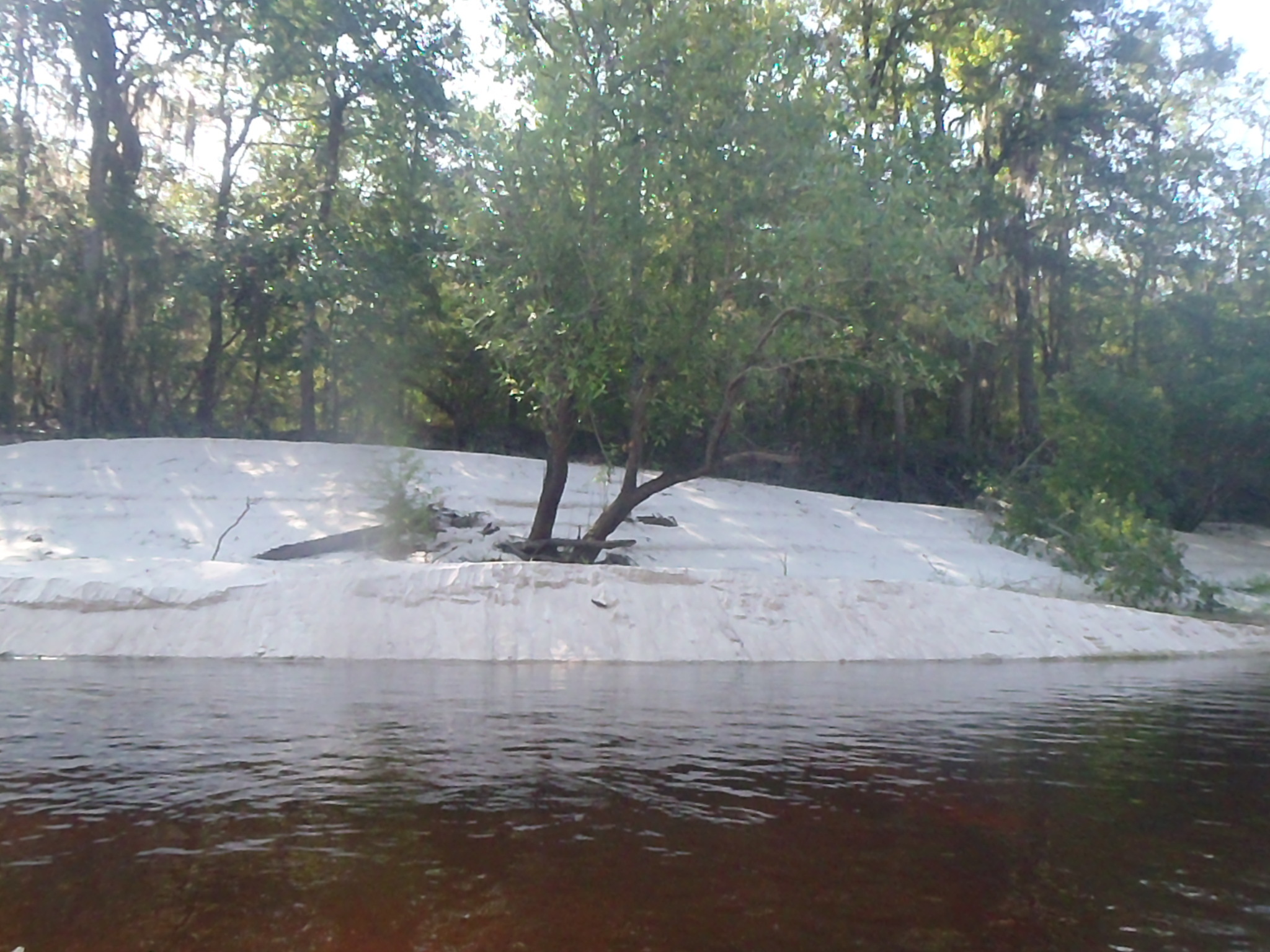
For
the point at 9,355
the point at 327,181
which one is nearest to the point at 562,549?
the point at 327,181

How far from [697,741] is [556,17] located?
41.3 ft

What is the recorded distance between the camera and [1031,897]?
17.2 feet

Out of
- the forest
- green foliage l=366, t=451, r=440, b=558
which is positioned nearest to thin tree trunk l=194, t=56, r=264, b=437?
the forest

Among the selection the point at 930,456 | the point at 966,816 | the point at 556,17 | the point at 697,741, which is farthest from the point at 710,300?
the point at 930,456

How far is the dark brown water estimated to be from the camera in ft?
15.6

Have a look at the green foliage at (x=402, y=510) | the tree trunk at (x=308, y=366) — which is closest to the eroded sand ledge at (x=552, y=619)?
the green foliage at (x=402, y=510)

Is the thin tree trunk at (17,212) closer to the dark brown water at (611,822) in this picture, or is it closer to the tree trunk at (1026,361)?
the dark brown water at (611,822)

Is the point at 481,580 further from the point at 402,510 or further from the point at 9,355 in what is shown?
the point at 9,355

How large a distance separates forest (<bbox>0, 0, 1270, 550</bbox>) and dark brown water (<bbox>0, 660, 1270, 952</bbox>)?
7.74 meters

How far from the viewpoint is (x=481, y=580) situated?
15.5 m

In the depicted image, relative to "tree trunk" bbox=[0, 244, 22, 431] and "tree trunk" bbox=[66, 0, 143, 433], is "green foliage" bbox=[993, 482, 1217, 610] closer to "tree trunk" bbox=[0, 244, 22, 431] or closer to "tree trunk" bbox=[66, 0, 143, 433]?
"tree trunk" bbox=[66, 0, 143, 433]

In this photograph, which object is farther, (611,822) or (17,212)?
(17,212)

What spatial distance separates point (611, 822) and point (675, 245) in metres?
12.2

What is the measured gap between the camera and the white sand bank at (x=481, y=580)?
47.2 ft
